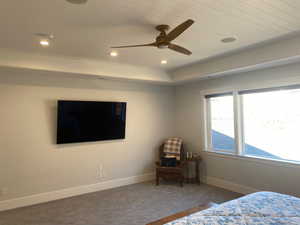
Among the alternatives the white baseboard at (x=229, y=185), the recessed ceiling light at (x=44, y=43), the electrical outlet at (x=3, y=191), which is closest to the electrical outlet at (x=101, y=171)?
the electrical outlet at (x=3, y=191)

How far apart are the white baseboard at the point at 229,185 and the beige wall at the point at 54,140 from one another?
1470 millimetres

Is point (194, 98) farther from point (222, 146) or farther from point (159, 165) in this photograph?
point (159, 165)

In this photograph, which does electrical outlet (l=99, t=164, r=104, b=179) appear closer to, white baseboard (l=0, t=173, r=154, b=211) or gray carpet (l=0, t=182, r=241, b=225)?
white baseboard (l=0, t=173, r=154, b=211)

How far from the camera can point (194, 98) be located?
518cm

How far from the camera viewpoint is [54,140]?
159 inches

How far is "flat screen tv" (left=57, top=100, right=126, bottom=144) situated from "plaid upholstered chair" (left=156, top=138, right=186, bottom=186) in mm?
1101

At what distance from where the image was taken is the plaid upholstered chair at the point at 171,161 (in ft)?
15.0

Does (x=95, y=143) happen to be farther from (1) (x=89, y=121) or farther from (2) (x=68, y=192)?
(2) (x=68, y=192)

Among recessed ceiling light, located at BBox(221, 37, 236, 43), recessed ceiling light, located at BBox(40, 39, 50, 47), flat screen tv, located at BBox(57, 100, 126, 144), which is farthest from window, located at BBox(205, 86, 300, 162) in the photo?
recessed ceiling light, located at BBox(40, 39, 50, 47)

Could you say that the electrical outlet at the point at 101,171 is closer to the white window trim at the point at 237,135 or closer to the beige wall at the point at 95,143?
the beige wall at the point at 95,143

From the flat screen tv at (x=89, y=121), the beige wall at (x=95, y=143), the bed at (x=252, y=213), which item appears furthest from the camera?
the flat screen tv at (x=89, y=121)

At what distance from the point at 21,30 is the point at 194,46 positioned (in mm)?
2434

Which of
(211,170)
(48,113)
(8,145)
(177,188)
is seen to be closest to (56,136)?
(48,113)

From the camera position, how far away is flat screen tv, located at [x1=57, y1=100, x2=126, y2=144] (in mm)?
4031
